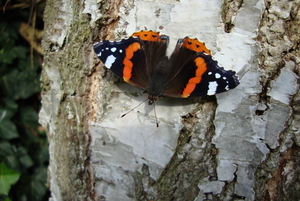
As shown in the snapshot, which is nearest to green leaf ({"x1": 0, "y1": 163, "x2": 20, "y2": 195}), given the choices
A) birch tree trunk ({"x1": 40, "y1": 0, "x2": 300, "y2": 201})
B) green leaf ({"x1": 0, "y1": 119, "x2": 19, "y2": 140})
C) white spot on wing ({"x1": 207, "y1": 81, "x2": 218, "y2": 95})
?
green leaf ({"x1": 0, "y1": 119, "x2": 19, "y2": 140})

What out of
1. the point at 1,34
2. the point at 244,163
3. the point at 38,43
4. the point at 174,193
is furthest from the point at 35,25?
the point at 244,163

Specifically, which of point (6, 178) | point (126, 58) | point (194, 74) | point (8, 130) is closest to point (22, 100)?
point (8, 130)

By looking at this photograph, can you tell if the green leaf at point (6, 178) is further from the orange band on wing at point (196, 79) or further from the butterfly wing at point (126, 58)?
the orange band on wing at point (196, 79)

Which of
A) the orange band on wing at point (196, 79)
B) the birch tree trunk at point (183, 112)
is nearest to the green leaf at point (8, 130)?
the birch tree trunk at point (183, 112)

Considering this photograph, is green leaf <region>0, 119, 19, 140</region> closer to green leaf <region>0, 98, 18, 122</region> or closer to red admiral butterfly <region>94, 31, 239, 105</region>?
green leaf <region>0, 98, 18, 122</region>

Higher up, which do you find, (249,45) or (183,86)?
(249,45)

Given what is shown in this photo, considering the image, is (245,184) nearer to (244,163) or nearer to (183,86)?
(244,163)

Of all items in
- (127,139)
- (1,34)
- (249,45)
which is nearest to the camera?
(249,45)
